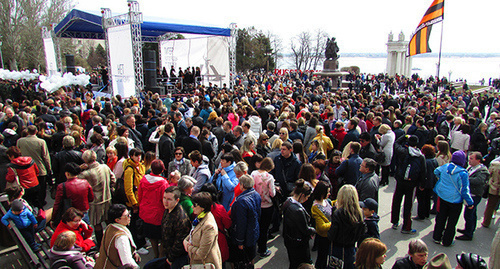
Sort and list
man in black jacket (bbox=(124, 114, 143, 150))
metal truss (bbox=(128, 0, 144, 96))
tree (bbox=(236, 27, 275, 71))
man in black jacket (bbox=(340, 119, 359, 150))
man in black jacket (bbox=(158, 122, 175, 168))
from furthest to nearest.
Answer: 1. tree (bbox=(236, 27, 275, 71))
2. metal truss (bbox=(128, 0, 144, 96))
3. man in black jacket (bbox=(340, 119, 359, 150))
4. man in black jacket (bbox=(124, 114, 143, 150))
5. man in black jacket (bbox=(158, 122, 175, 168))

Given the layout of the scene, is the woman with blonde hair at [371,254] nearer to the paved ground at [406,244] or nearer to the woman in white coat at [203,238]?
the woman in white coat at [203,238]

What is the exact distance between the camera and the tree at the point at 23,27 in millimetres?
37625

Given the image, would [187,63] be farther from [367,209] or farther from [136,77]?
[367,209]

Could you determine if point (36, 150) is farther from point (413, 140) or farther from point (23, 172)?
point (413, 140)

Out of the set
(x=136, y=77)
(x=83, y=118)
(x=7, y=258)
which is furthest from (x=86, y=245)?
(x=136, y=77)

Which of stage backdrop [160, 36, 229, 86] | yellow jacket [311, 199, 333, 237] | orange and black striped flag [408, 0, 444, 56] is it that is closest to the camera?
yellow jacket [311, 199, 333, 237]

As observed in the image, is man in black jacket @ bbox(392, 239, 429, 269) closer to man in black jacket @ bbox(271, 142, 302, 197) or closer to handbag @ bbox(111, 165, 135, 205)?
→ man in black jacket @ bbox(271, 142, 302, 197)

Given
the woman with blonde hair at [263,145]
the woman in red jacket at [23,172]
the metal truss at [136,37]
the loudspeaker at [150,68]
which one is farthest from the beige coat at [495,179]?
the loudspeaker at [150,68]

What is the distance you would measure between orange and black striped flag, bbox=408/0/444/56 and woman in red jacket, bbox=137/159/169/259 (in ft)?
31.1

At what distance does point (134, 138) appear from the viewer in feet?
20.4

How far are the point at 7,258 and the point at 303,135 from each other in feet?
18.2

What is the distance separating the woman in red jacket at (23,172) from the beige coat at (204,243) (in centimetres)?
372

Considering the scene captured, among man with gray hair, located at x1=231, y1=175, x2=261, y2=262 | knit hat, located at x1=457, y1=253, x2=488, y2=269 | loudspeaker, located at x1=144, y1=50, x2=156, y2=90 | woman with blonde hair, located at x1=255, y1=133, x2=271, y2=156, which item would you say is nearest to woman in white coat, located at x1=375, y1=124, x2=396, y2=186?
woman with blonde hair, located at x1=255, y1=133, x2=271, y2=156

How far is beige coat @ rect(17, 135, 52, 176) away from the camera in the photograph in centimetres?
550
